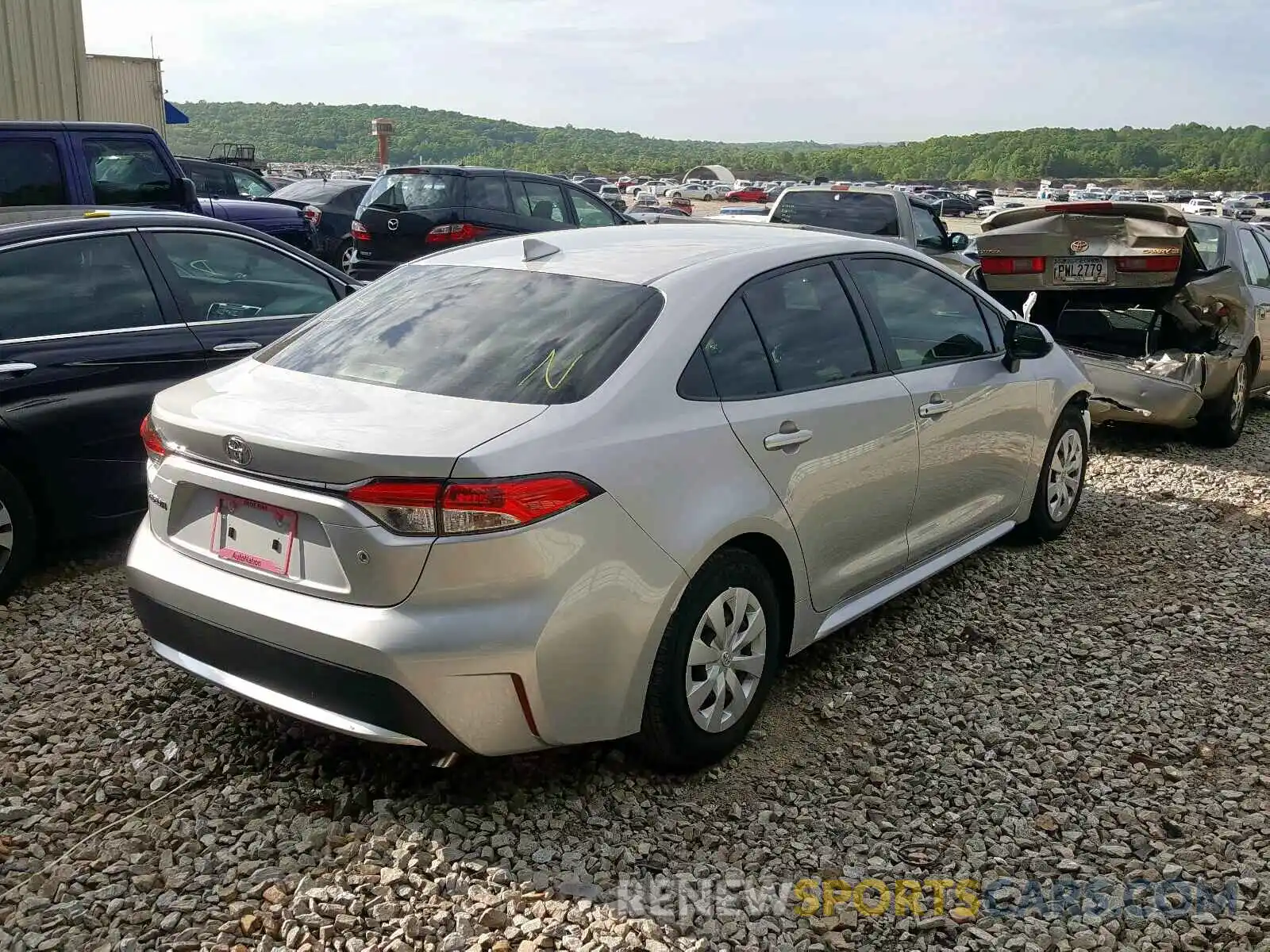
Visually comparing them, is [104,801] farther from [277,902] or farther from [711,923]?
[711,923]

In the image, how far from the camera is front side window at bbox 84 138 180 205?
28.2 ft

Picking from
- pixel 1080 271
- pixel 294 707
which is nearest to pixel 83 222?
pixel 294 707

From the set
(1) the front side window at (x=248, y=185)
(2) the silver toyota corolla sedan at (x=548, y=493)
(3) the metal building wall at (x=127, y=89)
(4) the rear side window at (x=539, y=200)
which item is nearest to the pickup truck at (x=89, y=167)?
(4) the rear side window at (x=539, y=200)

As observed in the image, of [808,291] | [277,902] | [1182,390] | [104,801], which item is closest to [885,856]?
[277,902]

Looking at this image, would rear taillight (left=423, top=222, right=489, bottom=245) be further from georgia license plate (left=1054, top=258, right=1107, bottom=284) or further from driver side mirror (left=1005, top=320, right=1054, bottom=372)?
driver side mirror (left=1005, top=320, right=1054, bottom=372)

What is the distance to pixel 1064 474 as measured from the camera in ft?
18.7

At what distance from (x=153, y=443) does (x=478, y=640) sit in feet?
Result: 4.31

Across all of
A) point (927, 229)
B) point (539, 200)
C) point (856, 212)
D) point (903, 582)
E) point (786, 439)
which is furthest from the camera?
point (539, 200)

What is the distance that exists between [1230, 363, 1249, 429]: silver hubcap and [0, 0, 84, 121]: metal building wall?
13.6 m

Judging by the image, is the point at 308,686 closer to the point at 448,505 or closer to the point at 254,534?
the point at 254,534

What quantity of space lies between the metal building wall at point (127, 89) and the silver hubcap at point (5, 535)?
19824 mm

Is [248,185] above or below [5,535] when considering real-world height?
above

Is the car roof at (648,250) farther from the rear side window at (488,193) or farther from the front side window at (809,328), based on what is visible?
the rear side window at (488,193)

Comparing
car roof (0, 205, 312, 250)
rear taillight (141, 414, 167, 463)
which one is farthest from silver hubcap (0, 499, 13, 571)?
rear taillight (141, 414, 167, 463)
